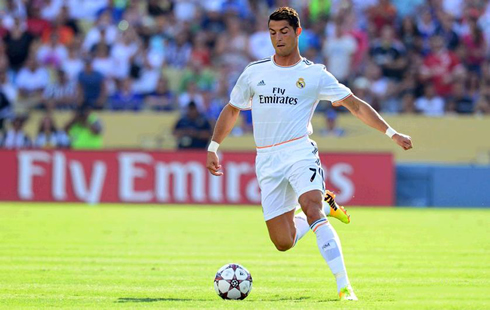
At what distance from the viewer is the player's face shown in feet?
31.3

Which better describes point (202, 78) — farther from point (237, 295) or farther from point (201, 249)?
point (237, 295)

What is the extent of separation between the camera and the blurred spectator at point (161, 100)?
992 inches

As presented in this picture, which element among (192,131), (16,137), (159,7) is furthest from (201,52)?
(16,137)

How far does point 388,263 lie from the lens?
12.1 m

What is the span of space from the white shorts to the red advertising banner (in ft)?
44.4

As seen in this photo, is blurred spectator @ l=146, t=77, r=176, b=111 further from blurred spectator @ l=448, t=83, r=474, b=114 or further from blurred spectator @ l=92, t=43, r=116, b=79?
blurred spectator @ l=448, t=83, r=474, b=114

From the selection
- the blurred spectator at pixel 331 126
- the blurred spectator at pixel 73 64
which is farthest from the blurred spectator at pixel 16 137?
the blurred spectator at pixel 331 126

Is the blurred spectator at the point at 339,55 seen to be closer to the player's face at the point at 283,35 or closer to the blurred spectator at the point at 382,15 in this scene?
the blurred spectator at the point at 382,15

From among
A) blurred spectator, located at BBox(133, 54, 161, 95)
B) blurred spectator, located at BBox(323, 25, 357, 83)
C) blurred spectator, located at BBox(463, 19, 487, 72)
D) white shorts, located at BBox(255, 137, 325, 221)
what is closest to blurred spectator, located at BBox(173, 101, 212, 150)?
blurred spectator, located at BBox(133, 54, 161, 95)

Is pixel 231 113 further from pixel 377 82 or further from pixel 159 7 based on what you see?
pixel 159 7

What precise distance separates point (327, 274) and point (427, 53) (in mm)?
16484

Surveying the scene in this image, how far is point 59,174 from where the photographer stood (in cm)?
2375

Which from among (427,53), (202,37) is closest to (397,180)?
(427,53)

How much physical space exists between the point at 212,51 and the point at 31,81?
478cm
